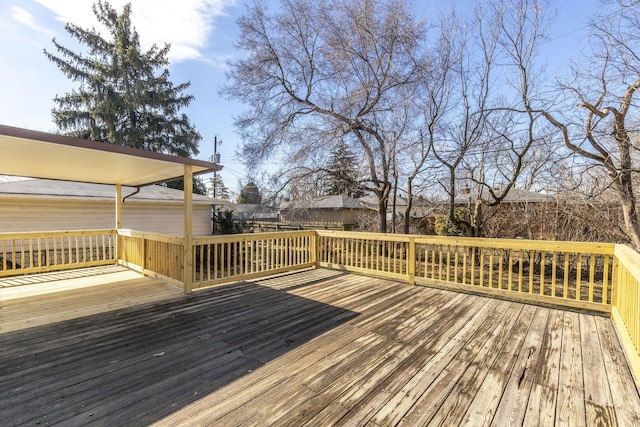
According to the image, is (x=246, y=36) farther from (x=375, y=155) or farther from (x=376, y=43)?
(x=375, y=155)

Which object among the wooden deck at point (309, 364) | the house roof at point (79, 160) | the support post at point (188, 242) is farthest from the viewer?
the support post at point (188, 242)

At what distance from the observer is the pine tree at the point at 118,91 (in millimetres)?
17016

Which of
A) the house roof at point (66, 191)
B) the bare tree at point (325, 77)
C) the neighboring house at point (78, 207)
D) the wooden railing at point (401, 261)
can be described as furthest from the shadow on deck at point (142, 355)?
the neighboring house at point (78, 207)

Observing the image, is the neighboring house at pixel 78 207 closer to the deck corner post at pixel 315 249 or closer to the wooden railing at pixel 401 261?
the wooden railing at pixel 401 261

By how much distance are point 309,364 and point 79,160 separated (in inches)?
173

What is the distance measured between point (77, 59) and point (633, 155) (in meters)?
24.3

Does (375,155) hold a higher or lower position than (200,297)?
higher

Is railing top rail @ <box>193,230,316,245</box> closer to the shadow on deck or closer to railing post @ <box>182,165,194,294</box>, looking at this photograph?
railing post @ <box>182,165,194,294</box>

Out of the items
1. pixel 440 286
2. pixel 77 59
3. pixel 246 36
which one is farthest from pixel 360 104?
pixel 77 59

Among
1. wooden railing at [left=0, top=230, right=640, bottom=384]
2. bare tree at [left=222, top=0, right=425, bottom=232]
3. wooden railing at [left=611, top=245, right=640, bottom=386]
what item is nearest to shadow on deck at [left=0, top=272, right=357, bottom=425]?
wooden railing at [left=0, top=230, right=640, bottom=384]

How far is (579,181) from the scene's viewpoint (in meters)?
6.39

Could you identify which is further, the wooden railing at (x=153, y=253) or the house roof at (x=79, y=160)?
the wooden railing at (x=153, y=253)

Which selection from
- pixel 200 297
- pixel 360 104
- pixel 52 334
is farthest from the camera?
pixel 360 104

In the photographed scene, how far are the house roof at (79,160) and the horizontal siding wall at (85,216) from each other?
3.59 meters
